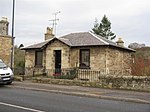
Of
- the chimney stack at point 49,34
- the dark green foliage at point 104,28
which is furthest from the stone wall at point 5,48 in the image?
the dark green foliage at point 104,28

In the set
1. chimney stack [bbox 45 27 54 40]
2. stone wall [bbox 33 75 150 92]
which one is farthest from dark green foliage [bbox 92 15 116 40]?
stone wall [bbox 33 75 150 92]

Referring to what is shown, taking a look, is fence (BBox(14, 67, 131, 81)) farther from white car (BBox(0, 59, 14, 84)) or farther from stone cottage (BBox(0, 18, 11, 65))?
stone cottage (BBox(0, 18, 11, 65))

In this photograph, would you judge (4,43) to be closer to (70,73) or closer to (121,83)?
(70,73)

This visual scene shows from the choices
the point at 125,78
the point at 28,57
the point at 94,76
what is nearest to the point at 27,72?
the point at 28,57

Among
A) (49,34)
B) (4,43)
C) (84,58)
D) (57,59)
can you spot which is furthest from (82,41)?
(4,43)

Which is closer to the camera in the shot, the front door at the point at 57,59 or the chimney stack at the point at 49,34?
the front door at the point at 57,59

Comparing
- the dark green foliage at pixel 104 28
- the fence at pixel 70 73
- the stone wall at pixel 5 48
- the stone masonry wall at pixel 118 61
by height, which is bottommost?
the fence at pixel 70 73

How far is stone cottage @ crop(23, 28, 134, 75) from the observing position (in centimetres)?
2292

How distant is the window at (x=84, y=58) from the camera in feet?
77.4

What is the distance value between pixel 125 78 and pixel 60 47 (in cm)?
907

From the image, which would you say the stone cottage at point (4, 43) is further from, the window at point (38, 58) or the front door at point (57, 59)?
the front door at point (57, 59)

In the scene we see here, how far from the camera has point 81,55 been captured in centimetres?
2394

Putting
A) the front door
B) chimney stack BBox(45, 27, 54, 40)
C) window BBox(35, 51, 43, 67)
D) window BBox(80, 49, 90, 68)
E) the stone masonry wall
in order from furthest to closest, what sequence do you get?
chimney stack BBox(45, 27, 54, 40) → window BBox(35, 51, 43, 67) → the front door → window BBox(80, 49, 90, 68) → the stone masonry wall

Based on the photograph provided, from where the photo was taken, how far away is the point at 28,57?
27.3 metres
